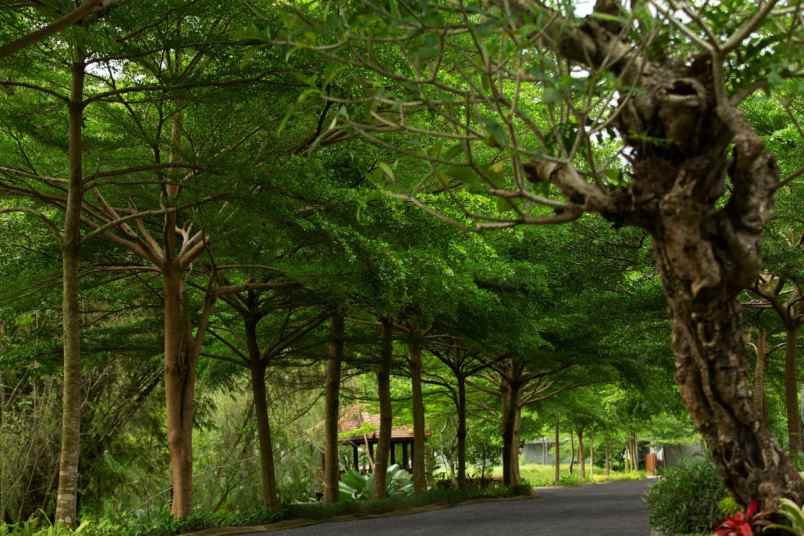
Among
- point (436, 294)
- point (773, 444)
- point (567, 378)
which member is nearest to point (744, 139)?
point (773, 444)

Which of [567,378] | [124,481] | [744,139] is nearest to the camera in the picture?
[744,139]

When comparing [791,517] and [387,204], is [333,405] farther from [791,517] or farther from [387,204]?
[791,517]

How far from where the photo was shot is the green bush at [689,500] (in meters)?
10.6

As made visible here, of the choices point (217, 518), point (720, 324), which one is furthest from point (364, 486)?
point (720, 324)

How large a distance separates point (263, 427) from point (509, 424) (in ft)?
38.5

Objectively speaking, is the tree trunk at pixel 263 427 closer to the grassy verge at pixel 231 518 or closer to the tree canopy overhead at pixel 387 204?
the tree canopy overhead at pixel 387 204

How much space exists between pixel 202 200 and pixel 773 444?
367 inches

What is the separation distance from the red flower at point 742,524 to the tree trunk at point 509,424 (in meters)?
23.2

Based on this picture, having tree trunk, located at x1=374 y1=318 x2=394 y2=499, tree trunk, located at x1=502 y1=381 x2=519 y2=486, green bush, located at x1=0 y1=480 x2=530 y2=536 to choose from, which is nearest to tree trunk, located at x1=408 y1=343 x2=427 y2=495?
green bush, located at x1=0 y1=480 x2=530 y2=536

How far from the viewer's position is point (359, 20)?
442 cm

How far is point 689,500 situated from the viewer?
10.8m

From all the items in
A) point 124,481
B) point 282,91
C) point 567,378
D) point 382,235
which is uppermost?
point 282,91

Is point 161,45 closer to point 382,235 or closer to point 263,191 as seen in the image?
point 263,191

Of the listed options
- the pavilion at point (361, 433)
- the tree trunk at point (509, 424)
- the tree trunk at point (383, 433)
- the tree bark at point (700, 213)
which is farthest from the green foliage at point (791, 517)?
the pavilion at point (361, 433)
